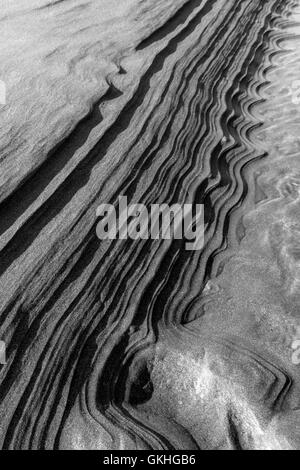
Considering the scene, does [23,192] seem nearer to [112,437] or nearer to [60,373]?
[60,373]

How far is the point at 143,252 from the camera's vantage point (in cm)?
209

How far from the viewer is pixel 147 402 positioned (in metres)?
1.66

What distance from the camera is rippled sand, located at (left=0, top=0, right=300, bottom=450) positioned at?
5.23 feet

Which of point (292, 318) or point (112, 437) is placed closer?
point (112, 437)

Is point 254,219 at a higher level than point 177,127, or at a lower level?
lower

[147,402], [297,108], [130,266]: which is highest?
[297,108]

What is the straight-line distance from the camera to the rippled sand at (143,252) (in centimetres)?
159

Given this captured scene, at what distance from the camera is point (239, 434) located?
155 cm

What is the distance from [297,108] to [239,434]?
7.58ft
